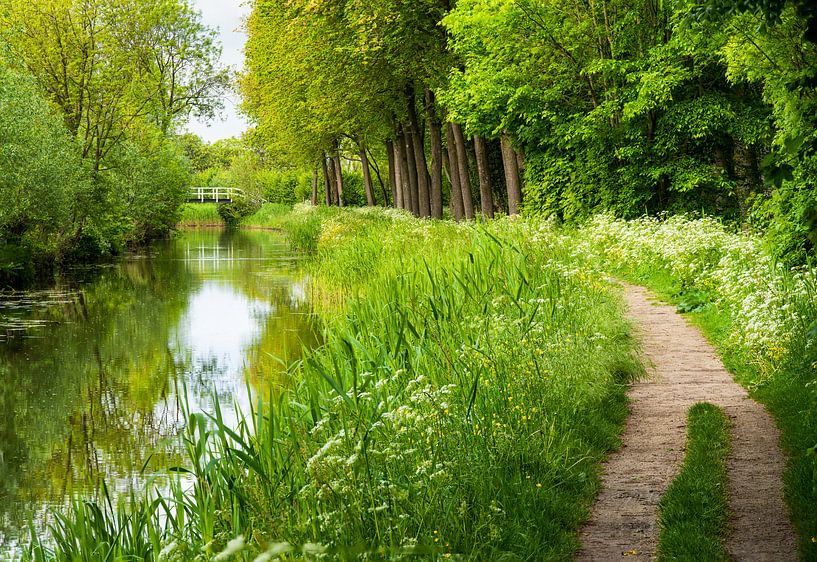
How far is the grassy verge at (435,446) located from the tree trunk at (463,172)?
15.9 meters

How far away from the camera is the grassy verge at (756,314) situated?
19.1 ft

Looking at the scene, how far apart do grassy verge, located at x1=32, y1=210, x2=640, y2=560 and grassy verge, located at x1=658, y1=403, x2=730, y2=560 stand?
0.51m

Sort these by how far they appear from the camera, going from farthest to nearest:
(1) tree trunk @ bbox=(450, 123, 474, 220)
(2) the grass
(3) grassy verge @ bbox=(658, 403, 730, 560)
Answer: (2) the grass, (1) tree trunk @ bbox=(450, 123, 474, 220), (3) grassy verge @ bbox=(658, 403, 730, 560)

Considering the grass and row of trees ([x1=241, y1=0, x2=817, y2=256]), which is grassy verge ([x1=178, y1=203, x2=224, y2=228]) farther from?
row of trees ([x1=241, y1=0, x2=817, y2=256])

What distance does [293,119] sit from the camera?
38.6 m

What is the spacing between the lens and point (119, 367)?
1366cm

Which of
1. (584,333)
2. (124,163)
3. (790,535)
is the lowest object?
(790,535)

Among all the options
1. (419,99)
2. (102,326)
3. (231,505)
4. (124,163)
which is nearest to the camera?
(231,505)

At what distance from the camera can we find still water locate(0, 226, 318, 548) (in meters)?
8.88

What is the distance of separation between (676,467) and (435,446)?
1.74 metres

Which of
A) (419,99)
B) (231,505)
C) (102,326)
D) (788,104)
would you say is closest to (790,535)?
(231,505)

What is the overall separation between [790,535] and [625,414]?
102 inches

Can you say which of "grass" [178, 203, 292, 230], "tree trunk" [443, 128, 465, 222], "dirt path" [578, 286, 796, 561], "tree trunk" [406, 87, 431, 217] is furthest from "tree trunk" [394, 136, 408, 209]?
"dirt path" [578, 286, 796, 561]

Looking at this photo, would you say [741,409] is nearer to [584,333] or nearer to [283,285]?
[584,333]
